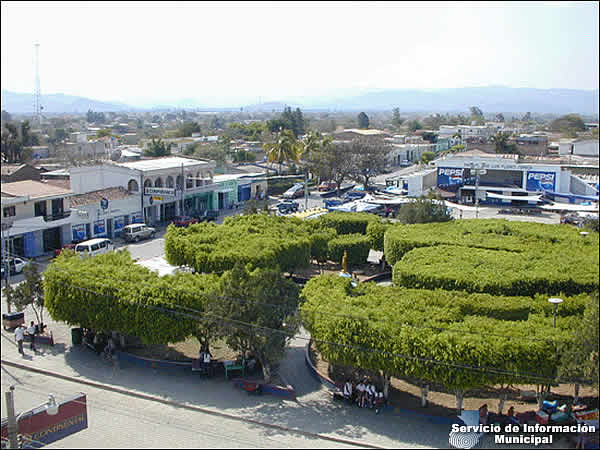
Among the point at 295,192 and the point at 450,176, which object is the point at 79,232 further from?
the point at 450,176

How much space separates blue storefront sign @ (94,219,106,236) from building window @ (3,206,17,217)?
19.5ft

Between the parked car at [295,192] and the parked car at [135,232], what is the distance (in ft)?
71.0

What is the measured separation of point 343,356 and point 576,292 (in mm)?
9033

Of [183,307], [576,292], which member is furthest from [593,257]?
[183,307]

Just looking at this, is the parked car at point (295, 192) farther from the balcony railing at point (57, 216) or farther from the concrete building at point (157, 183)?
the balcony railing at point (57, 216)

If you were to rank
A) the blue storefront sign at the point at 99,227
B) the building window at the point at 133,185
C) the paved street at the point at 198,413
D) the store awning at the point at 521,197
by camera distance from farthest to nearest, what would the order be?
1. the store awning at the point at 521,197
2. the building window at the point at 133,185
3. the blue storefront sign at the point at 99,227
4. the paved street at the point at 198,413

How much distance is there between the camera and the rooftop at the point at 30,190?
31.7m

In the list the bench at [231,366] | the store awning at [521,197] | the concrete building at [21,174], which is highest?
the concrete building at [21,174]

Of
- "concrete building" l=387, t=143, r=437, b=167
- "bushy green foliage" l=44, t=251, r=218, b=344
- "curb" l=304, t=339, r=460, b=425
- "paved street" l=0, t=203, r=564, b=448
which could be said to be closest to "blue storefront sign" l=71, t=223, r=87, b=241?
"bushy green foliage" l=44, t=251, r=218, b=344

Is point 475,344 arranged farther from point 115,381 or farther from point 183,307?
point 115,381

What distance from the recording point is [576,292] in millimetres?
20016

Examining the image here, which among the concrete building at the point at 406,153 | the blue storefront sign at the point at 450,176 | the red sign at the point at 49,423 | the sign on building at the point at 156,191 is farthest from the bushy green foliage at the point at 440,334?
the concrete building at the point at 406,153

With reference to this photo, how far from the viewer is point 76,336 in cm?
2023

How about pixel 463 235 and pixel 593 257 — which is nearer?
pixel 593 257
